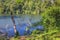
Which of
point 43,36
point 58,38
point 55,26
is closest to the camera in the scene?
point 58,38

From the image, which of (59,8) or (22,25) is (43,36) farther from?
(22,25)

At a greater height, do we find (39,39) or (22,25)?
(39,39)

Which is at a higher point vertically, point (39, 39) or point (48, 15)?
point (48, 15)

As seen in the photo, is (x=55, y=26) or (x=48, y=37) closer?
(x=48, y=37)

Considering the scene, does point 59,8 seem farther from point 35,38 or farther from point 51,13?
point 35,38

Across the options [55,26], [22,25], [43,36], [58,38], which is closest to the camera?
[58,38]

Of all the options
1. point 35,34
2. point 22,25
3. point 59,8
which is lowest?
point 22,25

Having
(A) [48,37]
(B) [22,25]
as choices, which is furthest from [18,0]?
(B) [22,25]

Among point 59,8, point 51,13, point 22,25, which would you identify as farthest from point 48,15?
point 22,25

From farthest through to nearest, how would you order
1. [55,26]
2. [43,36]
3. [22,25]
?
[22,25]
[55,26]
[43,36]
